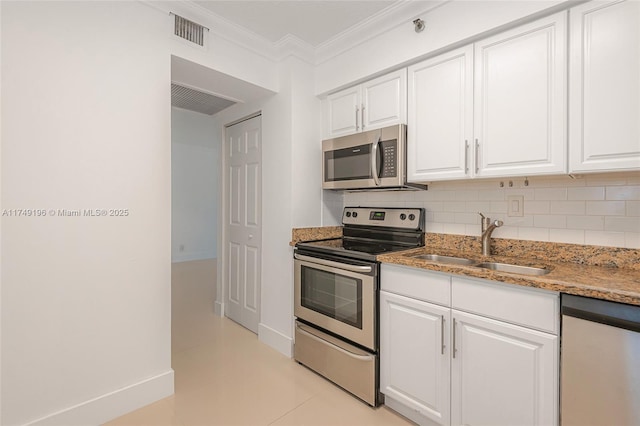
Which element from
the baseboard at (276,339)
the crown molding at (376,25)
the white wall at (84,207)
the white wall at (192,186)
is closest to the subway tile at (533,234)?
the crown molding at (376,25)

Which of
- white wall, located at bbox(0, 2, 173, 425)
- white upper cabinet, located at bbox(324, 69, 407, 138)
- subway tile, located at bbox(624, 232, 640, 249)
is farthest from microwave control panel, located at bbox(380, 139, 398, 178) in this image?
white wall, located at bbox(0, 2, 173, 425)

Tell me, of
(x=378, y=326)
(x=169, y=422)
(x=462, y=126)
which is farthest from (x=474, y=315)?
(x=169, y=422)

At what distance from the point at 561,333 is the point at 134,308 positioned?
7.38 ft

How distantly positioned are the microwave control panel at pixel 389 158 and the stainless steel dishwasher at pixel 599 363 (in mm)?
1220

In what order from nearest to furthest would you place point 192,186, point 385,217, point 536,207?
point 536,207 → point 385,217 → point 192,186

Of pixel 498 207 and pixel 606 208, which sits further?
pixel 498 207

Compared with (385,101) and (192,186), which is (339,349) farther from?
(192,186)

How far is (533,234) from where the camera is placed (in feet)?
6.26

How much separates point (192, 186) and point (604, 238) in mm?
6497

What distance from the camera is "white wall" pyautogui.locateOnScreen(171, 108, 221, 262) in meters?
6.27

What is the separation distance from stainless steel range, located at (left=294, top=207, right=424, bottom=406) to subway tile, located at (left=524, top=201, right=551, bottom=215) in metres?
0.68

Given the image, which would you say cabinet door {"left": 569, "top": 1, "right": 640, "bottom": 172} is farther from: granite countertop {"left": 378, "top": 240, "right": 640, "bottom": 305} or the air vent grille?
the air vent grille

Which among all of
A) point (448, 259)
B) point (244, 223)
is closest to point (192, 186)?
point (244, 223)

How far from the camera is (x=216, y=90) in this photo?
2.67m
